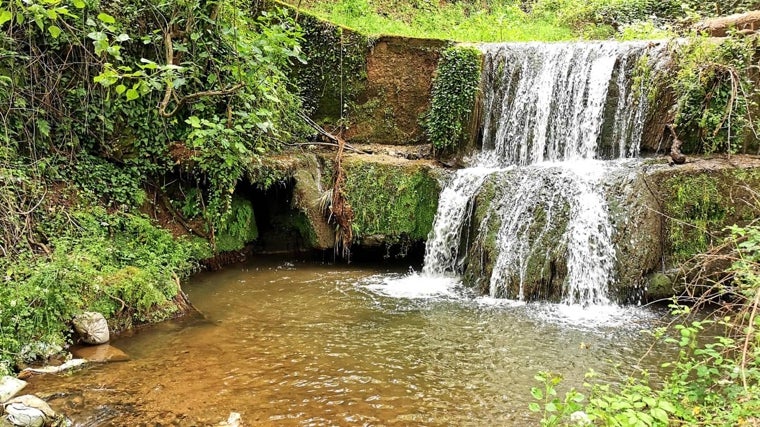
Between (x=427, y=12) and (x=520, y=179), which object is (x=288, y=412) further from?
(x=427, y=12)

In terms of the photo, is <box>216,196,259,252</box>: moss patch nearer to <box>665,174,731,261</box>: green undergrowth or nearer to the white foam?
the white foam

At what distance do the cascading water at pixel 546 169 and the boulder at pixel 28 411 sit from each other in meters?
5.77

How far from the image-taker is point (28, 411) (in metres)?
3.74

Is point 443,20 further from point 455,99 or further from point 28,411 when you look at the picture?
point 28,411

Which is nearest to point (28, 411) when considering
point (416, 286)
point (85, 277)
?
point (85, 277)

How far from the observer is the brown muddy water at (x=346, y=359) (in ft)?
13.9

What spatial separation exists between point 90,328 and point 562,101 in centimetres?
896

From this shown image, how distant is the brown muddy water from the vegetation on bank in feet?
22.5

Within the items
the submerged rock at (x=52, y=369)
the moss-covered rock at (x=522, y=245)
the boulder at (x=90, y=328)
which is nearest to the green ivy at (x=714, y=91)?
the moss-covered rock at (x=522, y=245)

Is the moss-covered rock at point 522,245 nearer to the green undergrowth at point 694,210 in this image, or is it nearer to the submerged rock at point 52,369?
the green undergrowth at point 694,210

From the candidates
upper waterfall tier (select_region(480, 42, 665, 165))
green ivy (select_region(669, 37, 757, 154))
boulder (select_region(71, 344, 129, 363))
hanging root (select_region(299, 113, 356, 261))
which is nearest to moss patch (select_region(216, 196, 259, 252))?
hanging root (select_region(299, 113, 356, 261))

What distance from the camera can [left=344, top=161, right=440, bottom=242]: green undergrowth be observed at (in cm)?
953

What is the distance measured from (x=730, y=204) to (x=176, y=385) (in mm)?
7692

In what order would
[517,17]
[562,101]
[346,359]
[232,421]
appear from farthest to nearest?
[517,17] < [562,101] < [346,359] < [232,421]
